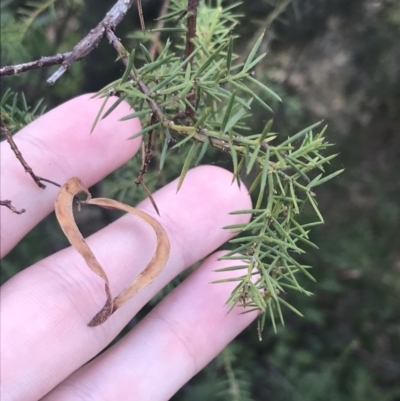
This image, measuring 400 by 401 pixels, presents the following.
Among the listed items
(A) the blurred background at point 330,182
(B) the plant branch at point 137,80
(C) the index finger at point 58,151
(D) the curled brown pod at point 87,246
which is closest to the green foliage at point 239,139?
(B) the plant branch at point 137,80

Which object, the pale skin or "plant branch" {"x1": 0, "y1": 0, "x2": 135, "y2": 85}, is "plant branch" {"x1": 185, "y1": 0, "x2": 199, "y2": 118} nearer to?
"plant branch" {"x1": 0, "y1": 0, "x2": 135, "y2": 85}

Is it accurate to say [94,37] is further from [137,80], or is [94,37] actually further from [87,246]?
[87,246]

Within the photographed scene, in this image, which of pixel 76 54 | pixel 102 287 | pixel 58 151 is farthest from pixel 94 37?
pixel 102 287

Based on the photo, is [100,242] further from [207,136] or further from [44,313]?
[207,136]

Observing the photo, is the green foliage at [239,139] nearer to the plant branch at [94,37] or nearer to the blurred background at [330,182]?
the plant branch at [94,37]

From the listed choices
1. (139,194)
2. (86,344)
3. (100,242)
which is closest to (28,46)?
(139,194)

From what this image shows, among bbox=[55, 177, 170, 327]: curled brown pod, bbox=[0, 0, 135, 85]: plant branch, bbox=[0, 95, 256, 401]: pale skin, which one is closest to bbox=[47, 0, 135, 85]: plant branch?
bbox=[0, 0, 135, 85]: plant branch
